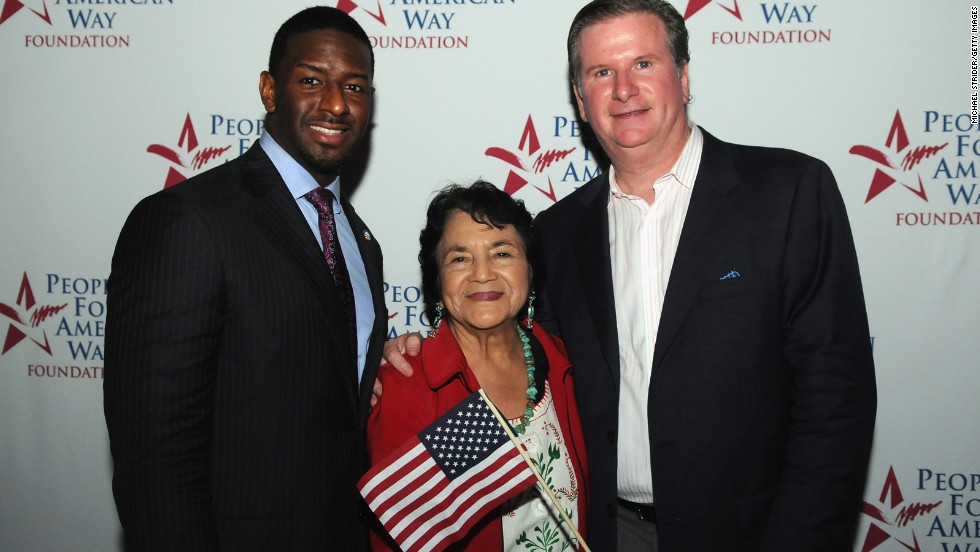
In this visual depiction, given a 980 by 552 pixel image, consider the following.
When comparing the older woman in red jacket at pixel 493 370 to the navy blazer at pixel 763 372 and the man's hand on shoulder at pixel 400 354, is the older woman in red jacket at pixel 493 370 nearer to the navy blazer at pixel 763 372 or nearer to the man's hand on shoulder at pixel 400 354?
the man's hand on shoulder at pixel 400 354

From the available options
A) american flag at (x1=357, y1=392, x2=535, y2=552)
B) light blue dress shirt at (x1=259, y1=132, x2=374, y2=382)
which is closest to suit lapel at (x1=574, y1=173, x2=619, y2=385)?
american flag at (x1=357, y1=392, x2=535, y2=552)

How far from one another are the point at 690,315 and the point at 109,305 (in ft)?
4.88

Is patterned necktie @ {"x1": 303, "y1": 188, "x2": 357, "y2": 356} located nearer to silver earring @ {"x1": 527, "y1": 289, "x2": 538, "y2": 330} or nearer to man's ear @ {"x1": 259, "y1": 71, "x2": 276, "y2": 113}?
man's ear @ {"x1": 259, "y1": 71, "x2": 276, "y2": 113}

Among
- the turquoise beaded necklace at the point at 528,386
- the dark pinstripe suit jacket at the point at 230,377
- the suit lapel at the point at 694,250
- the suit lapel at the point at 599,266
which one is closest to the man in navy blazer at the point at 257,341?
the dark pinstripe suit jacket at the point at 230,377

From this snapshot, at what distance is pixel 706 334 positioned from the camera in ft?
6.49

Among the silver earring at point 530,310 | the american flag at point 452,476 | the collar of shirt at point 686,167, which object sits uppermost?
the collar of shirt at point 686,167

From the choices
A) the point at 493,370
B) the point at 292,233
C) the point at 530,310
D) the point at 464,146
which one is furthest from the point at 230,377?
the point at 464,146

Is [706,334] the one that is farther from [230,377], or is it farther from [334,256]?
[230,377]

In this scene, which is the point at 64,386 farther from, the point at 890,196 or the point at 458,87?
the point at 890,196

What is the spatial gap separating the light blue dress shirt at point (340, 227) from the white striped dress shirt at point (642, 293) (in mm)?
769

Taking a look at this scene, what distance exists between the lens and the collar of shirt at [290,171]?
199cm

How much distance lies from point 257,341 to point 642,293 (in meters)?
1.10

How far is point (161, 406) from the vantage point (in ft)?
5.20

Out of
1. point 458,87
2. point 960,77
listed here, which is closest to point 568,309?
point 458,87
